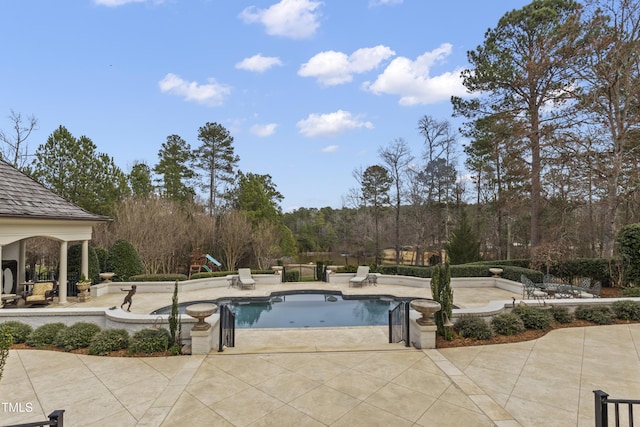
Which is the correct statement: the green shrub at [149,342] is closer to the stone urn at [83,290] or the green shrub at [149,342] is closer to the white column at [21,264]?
the stone urn at [83,290]

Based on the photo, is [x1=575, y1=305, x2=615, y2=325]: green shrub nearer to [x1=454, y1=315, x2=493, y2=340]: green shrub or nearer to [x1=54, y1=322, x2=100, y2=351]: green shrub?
[x1=454, y1=315, x2=493, y2=340]: green shrub

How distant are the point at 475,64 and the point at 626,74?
7500 mm

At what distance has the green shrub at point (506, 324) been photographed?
25.5 ft

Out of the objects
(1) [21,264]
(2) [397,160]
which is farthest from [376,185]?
(1) [21,264]

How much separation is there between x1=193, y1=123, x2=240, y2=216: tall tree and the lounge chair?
802 inches

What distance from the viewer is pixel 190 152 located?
3381 centimetres

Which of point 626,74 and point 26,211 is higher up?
point 626,74

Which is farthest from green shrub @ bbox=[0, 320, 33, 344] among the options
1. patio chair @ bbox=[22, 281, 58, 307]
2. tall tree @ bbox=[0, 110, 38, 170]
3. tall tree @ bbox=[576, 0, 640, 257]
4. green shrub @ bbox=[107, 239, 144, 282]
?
tall tree @ bbox=[576, 0, 640, 257]

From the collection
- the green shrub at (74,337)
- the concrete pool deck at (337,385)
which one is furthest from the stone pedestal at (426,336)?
the green shrub at (74,337)

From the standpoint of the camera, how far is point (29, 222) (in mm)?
10477

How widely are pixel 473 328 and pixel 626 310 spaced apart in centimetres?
564

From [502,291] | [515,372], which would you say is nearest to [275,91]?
[502,291]

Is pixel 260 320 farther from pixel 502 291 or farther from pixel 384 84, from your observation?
pixel 384 84
